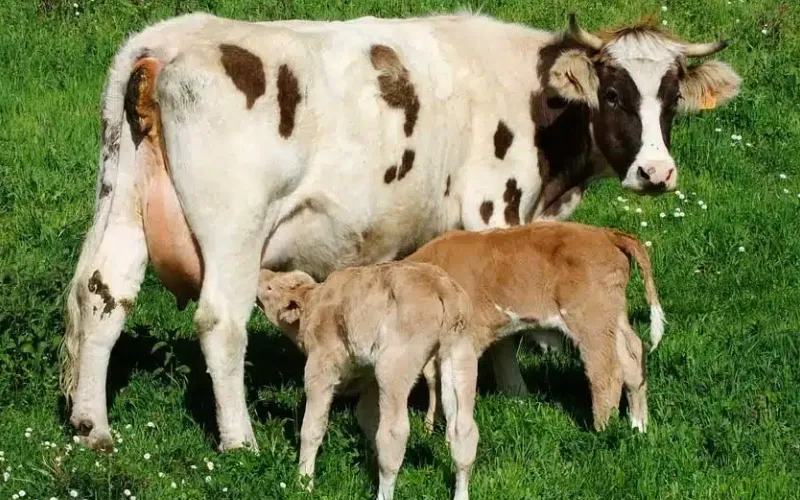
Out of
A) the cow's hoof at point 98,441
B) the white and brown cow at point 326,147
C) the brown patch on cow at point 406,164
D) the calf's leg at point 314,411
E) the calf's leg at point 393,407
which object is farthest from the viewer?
the brown patch on cow at point 406,164

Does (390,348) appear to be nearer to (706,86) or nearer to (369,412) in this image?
(369,412)

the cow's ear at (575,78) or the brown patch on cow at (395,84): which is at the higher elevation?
the brown patch on cow at (395,84)

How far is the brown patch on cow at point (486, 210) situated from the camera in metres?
10.2

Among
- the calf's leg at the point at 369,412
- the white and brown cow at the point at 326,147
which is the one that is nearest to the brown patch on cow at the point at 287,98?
the white and brown cow at the point at 326,147

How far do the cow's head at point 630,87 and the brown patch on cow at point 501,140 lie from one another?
0.45m

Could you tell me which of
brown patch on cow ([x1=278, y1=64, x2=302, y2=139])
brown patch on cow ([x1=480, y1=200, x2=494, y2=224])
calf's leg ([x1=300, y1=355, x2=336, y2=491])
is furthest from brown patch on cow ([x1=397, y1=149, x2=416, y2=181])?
calf's leg ([x1=300, y1=355, x2=336, y2=491])

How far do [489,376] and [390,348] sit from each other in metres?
2.66

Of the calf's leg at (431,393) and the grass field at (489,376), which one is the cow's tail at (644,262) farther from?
the calf's leg at (431,393)

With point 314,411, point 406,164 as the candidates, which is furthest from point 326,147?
point 314,411

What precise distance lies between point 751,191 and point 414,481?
6.08 meters

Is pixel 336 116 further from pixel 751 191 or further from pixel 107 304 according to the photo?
pixel 751 191

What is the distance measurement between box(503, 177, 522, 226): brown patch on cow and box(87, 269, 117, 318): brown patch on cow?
8.95 ft

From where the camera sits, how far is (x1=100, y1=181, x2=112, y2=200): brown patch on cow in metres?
8.95

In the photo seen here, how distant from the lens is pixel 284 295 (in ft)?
28.9
